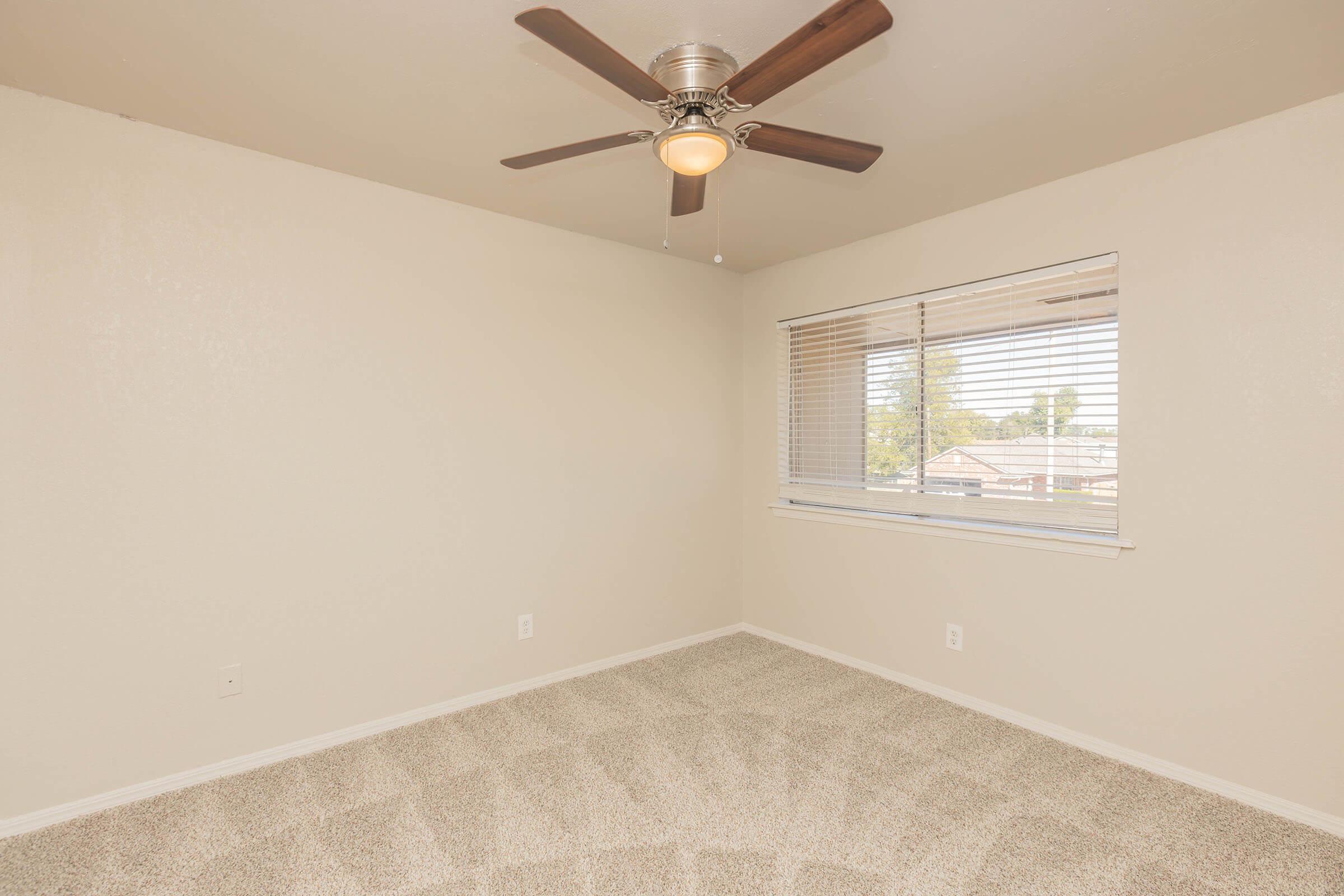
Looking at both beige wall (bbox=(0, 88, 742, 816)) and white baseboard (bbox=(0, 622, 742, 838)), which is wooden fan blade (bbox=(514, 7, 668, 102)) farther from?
white baseboard (bbox=(0, 622, 742, 838))

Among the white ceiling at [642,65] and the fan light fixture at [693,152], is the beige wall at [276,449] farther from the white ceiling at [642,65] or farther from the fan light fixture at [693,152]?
the fan light fixture at [693,152]

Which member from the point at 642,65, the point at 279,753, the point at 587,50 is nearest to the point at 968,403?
the point at 642,65

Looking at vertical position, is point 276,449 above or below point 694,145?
below

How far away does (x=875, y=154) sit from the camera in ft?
6.12

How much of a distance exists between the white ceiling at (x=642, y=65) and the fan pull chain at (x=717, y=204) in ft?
0.11

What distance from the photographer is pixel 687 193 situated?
209 cm

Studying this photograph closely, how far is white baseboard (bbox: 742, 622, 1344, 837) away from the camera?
6.95 feet

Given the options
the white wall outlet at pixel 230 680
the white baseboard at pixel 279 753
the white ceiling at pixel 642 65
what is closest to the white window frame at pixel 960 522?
the white ceiling at pixel 642 65

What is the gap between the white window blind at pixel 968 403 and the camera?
2.64m

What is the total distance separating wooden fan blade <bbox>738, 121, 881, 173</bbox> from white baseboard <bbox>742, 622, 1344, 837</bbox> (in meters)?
2.41

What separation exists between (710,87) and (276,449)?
82.0 inches

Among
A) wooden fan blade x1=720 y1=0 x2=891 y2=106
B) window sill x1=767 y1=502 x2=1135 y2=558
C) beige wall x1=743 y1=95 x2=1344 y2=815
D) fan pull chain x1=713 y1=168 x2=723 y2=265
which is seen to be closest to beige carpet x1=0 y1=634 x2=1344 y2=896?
beige wall x1=743 y1=95 x2=1344 y2=815

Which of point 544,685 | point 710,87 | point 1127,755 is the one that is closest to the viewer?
point 710,87

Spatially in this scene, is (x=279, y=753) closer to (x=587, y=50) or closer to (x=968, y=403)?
(x=587, y=50)
